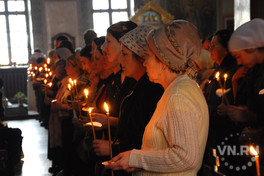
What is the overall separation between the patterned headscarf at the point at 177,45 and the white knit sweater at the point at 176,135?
8cm

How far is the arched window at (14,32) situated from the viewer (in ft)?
59.4

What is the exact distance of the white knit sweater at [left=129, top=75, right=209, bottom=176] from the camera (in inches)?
71.1

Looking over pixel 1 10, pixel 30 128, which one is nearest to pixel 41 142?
pixel 30 128

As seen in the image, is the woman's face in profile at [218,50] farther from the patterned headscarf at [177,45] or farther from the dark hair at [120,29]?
the patterned headscarf at [177,45]

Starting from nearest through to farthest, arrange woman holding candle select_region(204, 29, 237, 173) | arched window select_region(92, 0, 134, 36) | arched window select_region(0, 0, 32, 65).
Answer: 1. woman holding candle select_region(204, 29, 237, 173)
2. arched window select_region(0, 0, 32, 65)
3. arched window select_region(92, 0, 134, 36)

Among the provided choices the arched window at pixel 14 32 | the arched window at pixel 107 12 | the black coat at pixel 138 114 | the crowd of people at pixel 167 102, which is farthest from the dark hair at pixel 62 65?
the arched window at pixel 107 12

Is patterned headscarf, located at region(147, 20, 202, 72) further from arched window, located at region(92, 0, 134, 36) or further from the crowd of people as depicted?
arched window, located at region(92, 0, 134, 36)

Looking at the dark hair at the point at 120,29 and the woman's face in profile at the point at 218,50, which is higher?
the dark hair at the point at 120,29

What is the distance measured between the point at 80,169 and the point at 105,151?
2866 millimetres

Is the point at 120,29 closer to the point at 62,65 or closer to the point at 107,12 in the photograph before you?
the point at 62,65

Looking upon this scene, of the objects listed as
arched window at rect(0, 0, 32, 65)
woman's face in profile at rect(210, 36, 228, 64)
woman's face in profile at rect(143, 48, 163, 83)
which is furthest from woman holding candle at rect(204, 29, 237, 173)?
arched window at rect(0, 0, 32, 65)

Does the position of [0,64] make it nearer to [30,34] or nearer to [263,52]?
[30,34]

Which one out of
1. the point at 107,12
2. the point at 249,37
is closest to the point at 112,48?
the point at 249,37

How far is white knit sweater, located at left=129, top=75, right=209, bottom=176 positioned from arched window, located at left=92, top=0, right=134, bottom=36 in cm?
1695
